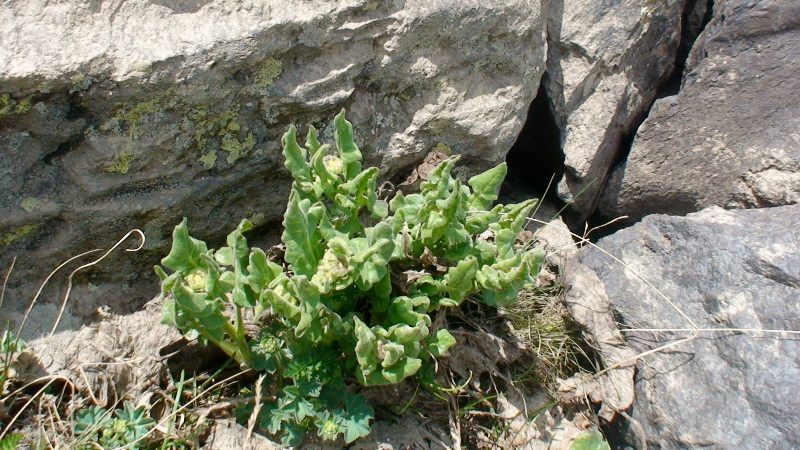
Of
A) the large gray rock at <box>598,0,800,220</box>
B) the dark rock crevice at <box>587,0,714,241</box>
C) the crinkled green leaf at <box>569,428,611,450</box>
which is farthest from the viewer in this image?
the dark rock crevice at <box>587,0,714,241</box>

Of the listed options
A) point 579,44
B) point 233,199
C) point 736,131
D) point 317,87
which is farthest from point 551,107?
point 233,199

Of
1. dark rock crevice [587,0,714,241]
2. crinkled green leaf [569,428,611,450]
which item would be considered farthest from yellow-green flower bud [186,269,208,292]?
dark rock crevice [587,0,714,241]

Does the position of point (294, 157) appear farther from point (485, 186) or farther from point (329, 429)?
point (329, 429)

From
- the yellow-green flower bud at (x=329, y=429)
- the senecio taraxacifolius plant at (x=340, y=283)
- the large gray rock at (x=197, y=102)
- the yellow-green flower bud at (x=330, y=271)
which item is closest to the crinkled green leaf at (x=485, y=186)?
the senecio taraxacifolius plant at (x=340, y=283)

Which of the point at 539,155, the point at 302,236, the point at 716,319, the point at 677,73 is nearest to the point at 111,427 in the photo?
the point at 302,236

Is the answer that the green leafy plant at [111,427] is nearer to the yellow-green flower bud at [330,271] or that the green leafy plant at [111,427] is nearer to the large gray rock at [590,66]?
the yellow-green flower bud at [330,271]

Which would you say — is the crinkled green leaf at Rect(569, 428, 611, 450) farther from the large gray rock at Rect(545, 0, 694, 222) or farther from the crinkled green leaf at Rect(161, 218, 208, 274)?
the crinkled green leaf at Rect(161, 218, 208, 274)
